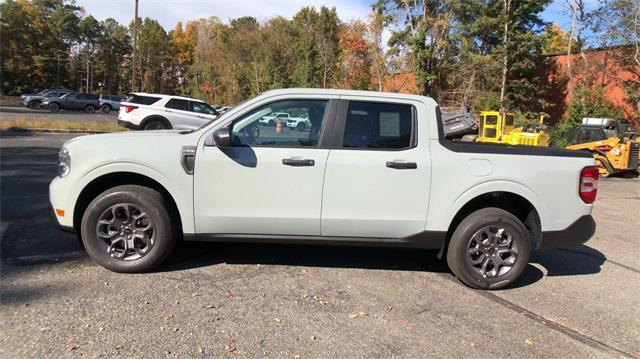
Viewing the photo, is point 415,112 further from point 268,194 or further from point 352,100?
point 268,194

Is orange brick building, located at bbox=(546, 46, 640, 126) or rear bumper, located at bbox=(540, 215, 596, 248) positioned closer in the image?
rear bumper, located at bbox=(540, 215, 596, 248)

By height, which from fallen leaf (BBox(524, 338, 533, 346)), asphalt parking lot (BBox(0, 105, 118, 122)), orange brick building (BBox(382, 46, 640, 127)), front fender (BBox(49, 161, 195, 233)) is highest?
orange brick building (BBox(382, 46, 640, 127))

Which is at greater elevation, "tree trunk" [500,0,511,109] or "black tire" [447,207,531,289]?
"tree trunk" [500,0,511,109]

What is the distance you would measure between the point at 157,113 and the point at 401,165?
46.9 feet

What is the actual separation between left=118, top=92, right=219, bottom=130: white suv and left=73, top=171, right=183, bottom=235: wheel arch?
12.0 meters

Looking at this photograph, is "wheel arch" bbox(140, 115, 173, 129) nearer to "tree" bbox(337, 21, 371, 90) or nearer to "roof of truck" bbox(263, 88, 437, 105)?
"roof of truck" bbox(263, 88, 437, 105)

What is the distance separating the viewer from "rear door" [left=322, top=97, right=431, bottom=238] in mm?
4215

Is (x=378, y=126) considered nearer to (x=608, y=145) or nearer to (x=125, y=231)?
(x=125, y=231)

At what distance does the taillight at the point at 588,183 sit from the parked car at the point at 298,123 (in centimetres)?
269

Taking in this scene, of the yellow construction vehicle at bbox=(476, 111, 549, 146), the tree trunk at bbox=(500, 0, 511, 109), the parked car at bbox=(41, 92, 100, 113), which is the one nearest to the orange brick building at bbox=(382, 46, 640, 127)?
the tree trunk at bbox=(500, 0, 511, 109)

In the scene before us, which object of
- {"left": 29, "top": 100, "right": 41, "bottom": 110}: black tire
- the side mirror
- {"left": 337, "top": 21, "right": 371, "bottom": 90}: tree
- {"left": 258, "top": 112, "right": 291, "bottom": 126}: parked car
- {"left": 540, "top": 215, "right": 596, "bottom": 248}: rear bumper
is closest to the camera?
the side mirror

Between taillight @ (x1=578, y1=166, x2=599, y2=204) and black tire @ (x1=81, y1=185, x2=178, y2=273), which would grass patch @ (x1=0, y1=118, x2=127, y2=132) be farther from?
taillight @ (x1=578, y1=166, x2=599, y2=204)

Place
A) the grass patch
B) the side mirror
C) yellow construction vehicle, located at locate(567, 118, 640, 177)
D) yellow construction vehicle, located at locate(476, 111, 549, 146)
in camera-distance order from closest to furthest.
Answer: the side mirror
yellow construction vehicle, located at locate(567, 118, 640, 177)
the grass patch
yellow construction vehicle, located at locate(476, 111, 549, 146)

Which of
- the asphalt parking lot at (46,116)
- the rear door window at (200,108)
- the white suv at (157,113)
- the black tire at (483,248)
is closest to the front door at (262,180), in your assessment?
the black tire at (483,248)
